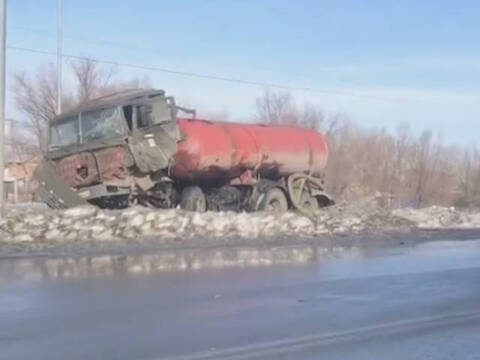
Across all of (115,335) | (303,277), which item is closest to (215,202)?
(303,277)

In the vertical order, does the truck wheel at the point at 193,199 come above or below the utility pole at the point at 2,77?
below

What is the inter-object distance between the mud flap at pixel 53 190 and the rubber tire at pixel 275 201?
5780mm

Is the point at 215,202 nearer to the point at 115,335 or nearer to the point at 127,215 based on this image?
the point at 127,215

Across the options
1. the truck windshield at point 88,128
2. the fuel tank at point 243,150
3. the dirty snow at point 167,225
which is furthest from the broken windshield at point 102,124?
the dirty snow at point 167,225

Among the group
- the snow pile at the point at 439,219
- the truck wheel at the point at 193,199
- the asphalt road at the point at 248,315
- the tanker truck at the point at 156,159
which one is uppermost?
the tanker truck at the point at 156,159

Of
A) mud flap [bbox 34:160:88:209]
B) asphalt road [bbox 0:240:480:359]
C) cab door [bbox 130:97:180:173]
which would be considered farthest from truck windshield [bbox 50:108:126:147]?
asphalt road [bbox 0:240:480:359]

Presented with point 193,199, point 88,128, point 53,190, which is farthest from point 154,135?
point 53,190

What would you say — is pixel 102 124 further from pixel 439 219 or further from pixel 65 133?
pixel 439 219

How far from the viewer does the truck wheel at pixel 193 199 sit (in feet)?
73.6

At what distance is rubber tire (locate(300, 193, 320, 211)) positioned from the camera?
25953 mm

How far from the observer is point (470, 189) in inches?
2200

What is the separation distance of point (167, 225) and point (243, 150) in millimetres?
4732

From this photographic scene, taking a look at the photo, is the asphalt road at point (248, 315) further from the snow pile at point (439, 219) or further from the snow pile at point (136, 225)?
the snow pile at point (439, 219)

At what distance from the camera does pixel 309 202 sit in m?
26.5
